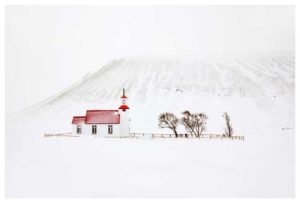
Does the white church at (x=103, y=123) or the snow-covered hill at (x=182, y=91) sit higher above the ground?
the snow-covered hill at (x=182, y=91)

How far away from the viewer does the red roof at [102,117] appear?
744 centimetres

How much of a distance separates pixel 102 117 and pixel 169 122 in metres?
1.47

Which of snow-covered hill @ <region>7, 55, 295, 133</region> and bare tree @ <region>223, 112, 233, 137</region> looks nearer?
bare tree @ <region>223, 112, 233, 137</region>

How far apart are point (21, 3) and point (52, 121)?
2.76 metres

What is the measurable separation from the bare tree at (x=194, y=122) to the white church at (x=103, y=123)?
1285 mm

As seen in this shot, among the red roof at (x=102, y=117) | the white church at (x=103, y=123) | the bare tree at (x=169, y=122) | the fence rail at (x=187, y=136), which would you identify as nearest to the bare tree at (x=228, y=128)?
the fence rail at (x=187, y=136)

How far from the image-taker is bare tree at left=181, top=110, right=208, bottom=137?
737 centimetres

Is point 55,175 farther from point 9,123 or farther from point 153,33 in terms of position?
point 153,33

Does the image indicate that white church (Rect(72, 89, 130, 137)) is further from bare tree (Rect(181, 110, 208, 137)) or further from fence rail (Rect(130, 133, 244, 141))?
bare tree (Rect(181, 110, 208, 137))

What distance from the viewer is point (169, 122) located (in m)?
7.52

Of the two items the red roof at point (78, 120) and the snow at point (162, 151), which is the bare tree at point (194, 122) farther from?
the red roof at point (78, 120)

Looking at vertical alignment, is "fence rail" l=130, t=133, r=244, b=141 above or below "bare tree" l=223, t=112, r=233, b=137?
below

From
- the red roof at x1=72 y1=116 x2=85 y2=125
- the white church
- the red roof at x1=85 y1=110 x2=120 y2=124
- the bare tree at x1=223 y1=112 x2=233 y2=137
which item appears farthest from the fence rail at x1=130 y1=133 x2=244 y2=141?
the red roof at x1=72 y1=116 x2=85 y2=125

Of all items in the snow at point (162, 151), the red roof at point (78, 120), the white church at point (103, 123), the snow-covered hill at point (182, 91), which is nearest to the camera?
the snow at point (162, 151)
